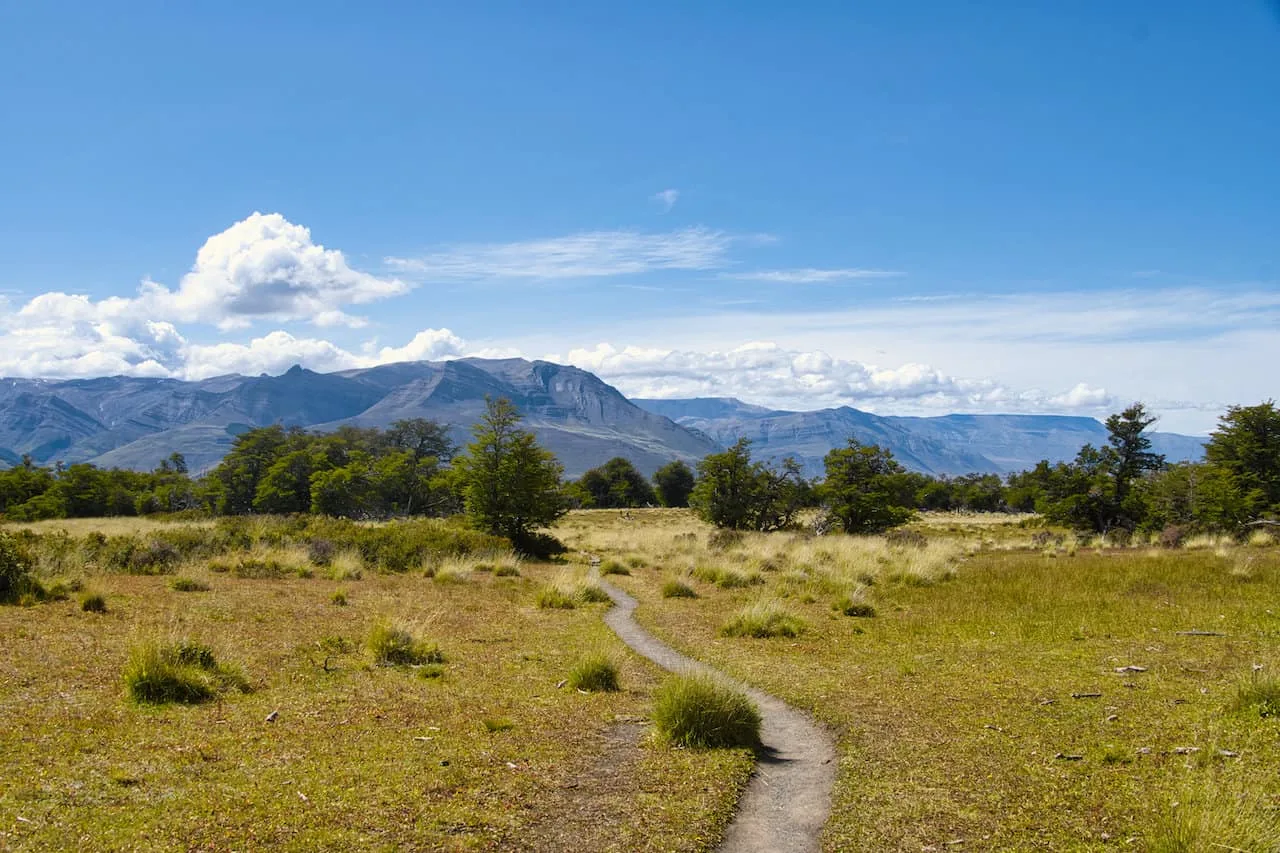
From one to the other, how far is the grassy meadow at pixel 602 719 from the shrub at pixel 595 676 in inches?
2.0

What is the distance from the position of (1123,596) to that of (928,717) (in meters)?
11.7

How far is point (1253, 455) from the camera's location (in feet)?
124

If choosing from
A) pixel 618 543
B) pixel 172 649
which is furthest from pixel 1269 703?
pixel 618 543

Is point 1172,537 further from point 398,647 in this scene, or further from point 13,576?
point 13,576

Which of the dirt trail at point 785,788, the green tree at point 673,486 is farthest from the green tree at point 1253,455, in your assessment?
the green tree at point 673,486

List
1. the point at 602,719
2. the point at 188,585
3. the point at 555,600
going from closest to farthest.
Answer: the point at 602,719, the point at 188,585, the point at 555,600

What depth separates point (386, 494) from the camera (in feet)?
220

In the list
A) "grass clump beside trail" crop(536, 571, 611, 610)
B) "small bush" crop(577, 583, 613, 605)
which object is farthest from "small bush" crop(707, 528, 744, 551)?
"small bush" crop(577, 583, 613, 605)

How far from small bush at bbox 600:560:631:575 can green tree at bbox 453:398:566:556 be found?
6.86m

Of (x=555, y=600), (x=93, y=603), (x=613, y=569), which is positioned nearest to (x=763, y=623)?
(x=555, y=600)

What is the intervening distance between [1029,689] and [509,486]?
2728 centimetres

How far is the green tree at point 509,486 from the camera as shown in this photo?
35.0 m

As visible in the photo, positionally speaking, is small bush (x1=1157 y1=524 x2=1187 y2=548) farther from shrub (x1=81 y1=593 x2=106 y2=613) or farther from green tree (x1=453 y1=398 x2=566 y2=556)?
shrub (x1=81 y1=593 x2=106 y2=613)

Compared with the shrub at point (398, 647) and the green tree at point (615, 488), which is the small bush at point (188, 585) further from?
the green tree at point (615, 488)
